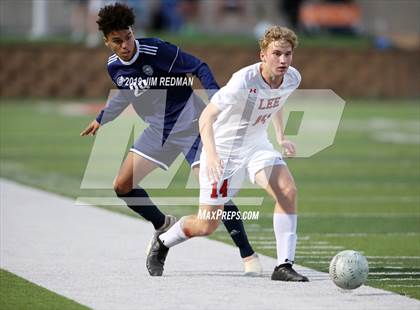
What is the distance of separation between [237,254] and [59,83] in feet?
71.9

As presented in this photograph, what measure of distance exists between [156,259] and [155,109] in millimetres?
1345

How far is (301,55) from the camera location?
109ft

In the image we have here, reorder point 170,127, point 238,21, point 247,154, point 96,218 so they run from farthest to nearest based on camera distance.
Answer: point 238,21 < point 96,218 < point 170,127 < point 247,154

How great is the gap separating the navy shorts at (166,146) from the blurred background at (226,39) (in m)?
21.4

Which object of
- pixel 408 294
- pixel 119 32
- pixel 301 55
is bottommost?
pixel 408 294

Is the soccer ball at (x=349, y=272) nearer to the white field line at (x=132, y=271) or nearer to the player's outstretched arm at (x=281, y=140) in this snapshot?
the white field line at (x=132, y=271)

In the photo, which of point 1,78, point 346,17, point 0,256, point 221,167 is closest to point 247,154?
point 221,167

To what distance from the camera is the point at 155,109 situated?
10.2m

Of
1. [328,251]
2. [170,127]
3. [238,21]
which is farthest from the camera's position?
[238,21]

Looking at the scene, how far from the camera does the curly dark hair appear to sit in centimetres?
952

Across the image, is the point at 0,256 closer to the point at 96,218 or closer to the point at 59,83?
the point at 96,218

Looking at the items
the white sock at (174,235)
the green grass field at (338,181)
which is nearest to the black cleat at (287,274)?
the green grass field at (338,181)

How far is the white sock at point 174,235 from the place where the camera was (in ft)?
31.3

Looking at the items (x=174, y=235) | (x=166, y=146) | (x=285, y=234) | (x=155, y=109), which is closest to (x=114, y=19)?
(x=155, y=109)
